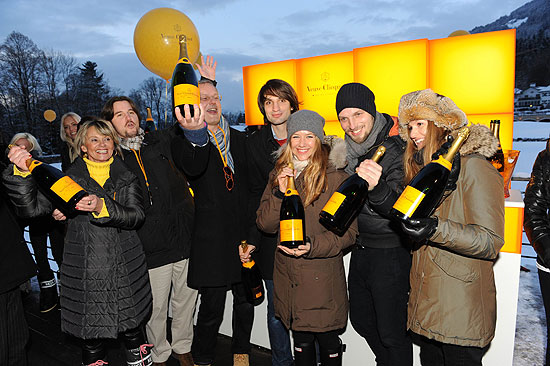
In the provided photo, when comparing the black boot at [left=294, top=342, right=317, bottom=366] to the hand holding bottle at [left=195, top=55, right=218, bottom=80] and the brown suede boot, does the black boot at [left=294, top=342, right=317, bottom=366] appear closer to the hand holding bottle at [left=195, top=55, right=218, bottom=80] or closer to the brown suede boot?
the brown suede boot

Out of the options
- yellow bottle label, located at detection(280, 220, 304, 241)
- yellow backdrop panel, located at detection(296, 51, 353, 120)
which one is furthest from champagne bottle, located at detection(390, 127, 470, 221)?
yellow backdrop panel, located at detection(296, 51, 353, 120)

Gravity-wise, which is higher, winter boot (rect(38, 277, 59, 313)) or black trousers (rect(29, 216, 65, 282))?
black trousers (rect(29, 216, 65, 282))

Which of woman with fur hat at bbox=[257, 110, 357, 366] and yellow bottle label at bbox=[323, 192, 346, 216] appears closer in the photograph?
yellow bottle label at bbox=[323, 192, 346, 216]

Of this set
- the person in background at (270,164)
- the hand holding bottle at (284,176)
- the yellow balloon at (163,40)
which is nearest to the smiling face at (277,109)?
the person in background at (270,164)

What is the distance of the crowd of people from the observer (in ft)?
4.51

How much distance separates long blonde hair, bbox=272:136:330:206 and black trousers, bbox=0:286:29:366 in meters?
1.47

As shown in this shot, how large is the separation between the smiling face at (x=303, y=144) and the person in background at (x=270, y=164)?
0.73ft

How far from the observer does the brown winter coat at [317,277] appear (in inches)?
67.0

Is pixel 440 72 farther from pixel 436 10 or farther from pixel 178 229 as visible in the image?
pixel 436 10

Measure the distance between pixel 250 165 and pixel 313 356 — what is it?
1.13 meters

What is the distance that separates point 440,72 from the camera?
5.34 meters

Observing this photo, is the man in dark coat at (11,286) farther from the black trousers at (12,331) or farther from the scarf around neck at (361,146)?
the scarf around neck at (361,146)

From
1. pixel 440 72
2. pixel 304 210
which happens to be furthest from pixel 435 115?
pixel 440 72

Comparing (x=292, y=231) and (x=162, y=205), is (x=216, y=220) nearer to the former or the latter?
(x=162, y=205)
